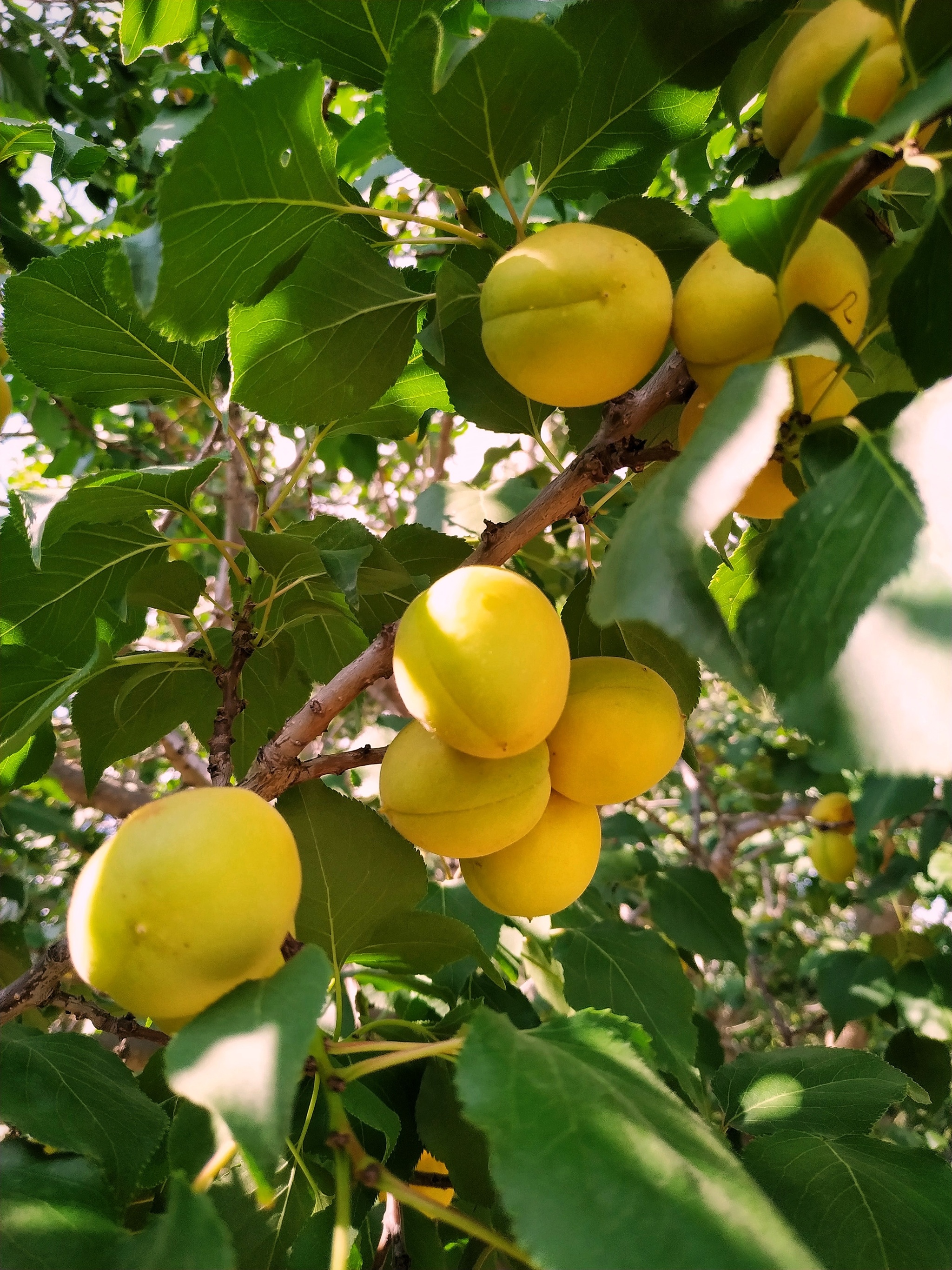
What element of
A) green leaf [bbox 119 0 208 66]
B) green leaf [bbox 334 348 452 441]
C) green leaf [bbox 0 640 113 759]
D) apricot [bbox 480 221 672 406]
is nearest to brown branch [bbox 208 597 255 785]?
green leaf [bbox 0 640 113 759]

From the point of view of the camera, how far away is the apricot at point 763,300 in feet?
2.52

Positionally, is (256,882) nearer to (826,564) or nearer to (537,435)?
(826,564)

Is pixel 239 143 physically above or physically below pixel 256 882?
above

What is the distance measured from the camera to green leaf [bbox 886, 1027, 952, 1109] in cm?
244

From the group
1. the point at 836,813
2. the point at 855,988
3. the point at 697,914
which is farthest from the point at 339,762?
the point at 836,813

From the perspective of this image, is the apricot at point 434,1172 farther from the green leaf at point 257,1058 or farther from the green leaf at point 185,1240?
the green leaf at point 257,1058

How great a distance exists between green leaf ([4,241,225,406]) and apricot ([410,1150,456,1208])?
4.06 ft

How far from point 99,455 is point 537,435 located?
7.87ft

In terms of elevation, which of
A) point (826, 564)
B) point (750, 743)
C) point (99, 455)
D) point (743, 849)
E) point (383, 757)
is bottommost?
point (743, 849)

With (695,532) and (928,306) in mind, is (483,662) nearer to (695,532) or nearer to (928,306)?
(695,532)

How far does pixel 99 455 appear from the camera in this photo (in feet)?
10.2

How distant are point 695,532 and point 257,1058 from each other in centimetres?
48


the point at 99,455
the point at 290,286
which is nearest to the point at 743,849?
the point at 99,455

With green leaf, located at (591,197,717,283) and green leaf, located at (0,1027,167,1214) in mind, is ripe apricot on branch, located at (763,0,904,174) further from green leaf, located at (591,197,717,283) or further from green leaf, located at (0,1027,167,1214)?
green leaf, located at (0,1027,167,1214)
